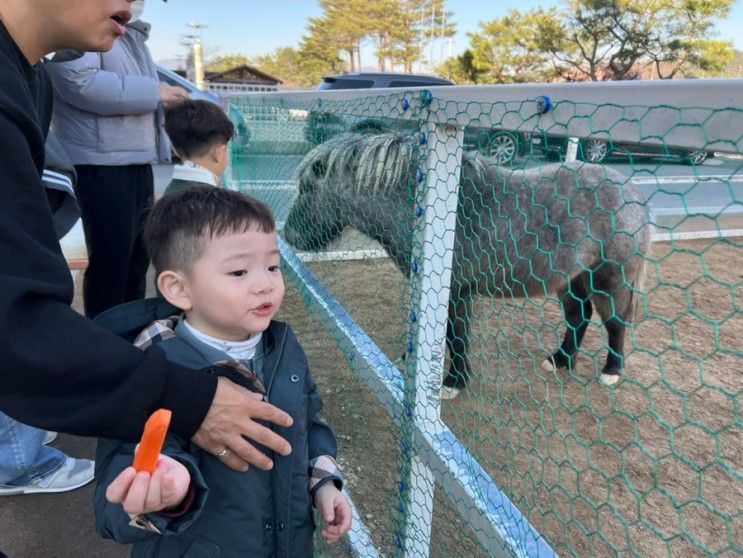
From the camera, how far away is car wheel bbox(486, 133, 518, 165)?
4.68ft

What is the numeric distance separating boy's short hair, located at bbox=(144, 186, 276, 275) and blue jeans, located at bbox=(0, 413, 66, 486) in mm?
1384

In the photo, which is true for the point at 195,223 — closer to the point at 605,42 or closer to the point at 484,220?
the point at 484,220

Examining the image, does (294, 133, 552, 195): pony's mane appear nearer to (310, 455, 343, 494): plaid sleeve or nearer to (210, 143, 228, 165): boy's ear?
(210, 143, 228, 165): boy's ear

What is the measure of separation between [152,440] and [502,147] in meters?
1.25

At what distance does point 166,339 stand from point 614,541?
6.87 feet

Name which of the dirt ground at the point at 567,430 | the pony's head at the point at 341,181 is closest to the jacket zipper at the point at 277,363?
the dirt ground at the point at 567,430

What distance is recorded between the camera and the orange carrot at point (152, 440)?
32.1 inches

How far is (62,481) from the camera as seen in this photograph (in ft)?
7.75

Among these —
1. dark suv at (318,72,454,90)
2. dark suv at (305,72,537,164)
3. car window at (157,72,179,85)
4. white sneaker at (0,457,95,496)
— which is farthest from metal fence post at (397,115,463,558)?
dark suv at (318,72,454,90)

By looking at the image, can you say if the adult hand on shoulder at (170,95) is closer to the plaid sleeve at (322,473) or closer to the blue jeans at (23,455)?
the blue jeans at (23,455)

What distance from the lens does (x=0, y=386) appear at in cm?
91

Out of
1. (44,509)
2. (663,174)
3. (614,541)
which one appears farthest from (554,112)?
(44,509)

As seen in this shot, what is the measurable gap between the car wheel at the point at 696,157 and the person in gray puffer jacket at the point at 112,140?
7.73ft

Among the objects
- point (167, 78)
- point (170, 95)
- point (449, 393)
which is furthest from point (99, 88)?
point (167, 78)
